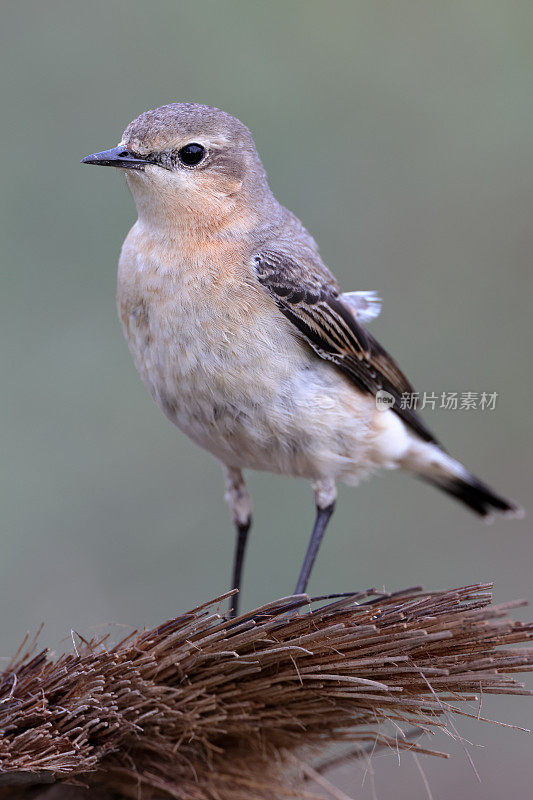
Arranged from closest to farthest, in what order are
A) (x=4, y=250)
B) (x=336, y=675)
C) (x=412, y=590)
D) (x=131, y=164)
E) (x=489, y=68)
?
(x=336, y=675) → (x=412, y=590) → (x=131, y=164) → (x=4, y=250) → (x=489, y=68)

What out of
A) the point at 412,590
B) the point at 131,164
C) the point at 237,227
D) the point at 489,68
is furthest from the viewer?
the point at 489,68

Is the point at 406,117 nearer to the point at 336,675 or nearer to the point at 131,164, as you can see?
the point at 131,164

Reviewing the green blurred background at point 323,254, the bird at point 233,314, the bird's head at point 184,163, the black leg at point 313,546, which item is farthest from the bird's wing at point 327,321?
the green blurred background at point 323,254

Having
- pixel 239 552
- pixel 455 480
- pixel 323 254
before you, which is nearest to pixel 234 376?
pixel 239 552

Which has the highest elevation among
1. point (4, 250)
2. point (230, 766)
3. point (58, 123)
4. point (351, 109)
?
point (351, 109)

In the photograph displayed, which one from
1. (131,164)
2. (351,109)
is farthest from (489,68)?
(131,164)

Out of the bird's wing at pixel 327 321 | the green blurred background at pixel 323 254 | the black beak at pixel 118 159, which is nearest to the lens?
the black beak at pixel 118 159

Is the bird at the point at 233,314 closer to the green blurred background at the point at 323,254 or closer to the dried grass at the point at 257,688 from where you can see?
the dried grass at the point at 257,688
